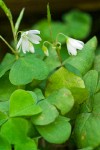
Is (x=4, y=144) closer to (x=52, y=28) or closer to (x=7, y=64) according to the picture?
(x=7, y=64)

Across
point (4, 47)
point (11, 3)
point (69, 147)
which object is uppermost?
point (69, 147)

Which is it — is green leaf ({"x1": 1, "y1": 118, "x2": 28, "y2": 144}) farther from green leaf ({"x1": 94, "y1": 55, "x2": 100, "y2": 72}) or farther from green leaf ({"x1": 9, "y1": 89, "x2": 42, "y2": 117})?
green leaf ({"x1": 94, "y1": 55, "x2": 100, "y2": 72})

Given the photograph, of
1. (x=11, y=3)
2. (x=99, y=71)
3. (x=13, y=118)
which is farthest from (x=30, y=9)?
(x=13, y=118)

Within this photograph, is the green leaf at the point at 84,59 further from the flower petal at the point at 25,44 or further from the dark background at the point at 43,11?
the dark background at the point at 43,11

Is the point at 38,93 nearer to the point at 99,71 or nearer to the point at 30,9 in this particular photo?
the point at 99,71

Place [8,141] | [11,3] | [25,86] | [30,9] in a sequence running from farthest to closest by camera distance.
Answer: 1. [30,9]
2. [11,3]
3. [25,86]
4. [8,141]

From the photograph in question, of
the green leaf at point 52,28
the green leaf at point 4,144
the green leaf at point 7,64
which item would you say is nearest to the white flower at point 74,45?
the green leaf at point 7,64
